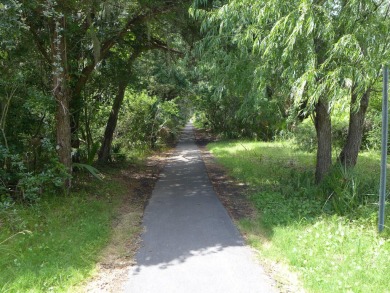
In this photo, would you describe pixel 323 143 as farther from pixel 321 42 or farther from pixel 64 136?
pixel 64 136

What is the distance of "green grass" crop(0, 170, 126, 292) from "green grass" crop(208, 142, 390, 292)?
2.70 meters

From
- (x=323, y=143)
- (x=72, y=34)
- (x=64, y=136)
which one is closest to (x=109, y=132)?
(x=64, y=136)

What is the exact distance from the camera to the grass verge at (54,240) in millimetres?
4273

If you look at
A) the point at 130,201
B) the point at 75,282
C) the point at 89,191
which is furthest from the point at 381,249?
the point at 89,191

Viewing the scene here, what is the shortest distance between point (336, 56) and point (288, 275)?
3165 millimetres

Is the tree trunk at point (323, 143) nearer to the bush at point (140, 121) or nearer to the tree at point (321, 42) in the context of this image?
the tree at point (321, 42)

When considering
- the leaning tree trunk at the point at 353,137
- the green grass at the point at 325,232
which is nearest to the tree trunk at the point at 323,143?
the green grass at the point at 325,232

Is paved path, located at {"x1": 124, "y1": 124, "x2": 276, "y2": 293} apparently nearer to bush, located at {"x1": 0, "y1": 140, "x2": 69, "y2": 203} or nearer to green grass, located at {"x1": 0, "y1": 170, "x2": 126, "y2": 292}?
green grass, located at {"x1": 0, "y1": 170, "x2": 126, "y2": 292}

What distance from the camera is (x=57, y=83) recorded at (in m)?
7.77

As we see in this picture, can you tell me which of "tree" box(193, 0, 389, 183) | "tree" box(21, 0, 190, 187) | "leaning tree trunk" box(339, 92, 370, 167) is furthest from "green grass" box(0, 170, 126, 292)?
"leaning tree trunk" box(339, 92, 370, 167)

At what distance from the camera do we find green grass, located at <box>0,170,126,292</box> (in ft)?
14.0

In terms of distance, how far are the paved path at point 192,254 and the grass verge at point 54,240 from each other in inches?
30.5

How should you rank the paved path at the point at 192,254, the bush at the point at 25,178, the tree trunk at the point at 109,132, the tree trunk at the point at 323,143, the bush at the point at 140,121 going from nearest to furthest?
the paved path at the point at 192,254 < the bush at the point at 25,178 < the tree trunk at the point at 323,143 < the tree trunk at the point at 109,132 < the bush at the point at 140,121

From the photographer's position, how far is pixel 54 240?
18.0 ft
